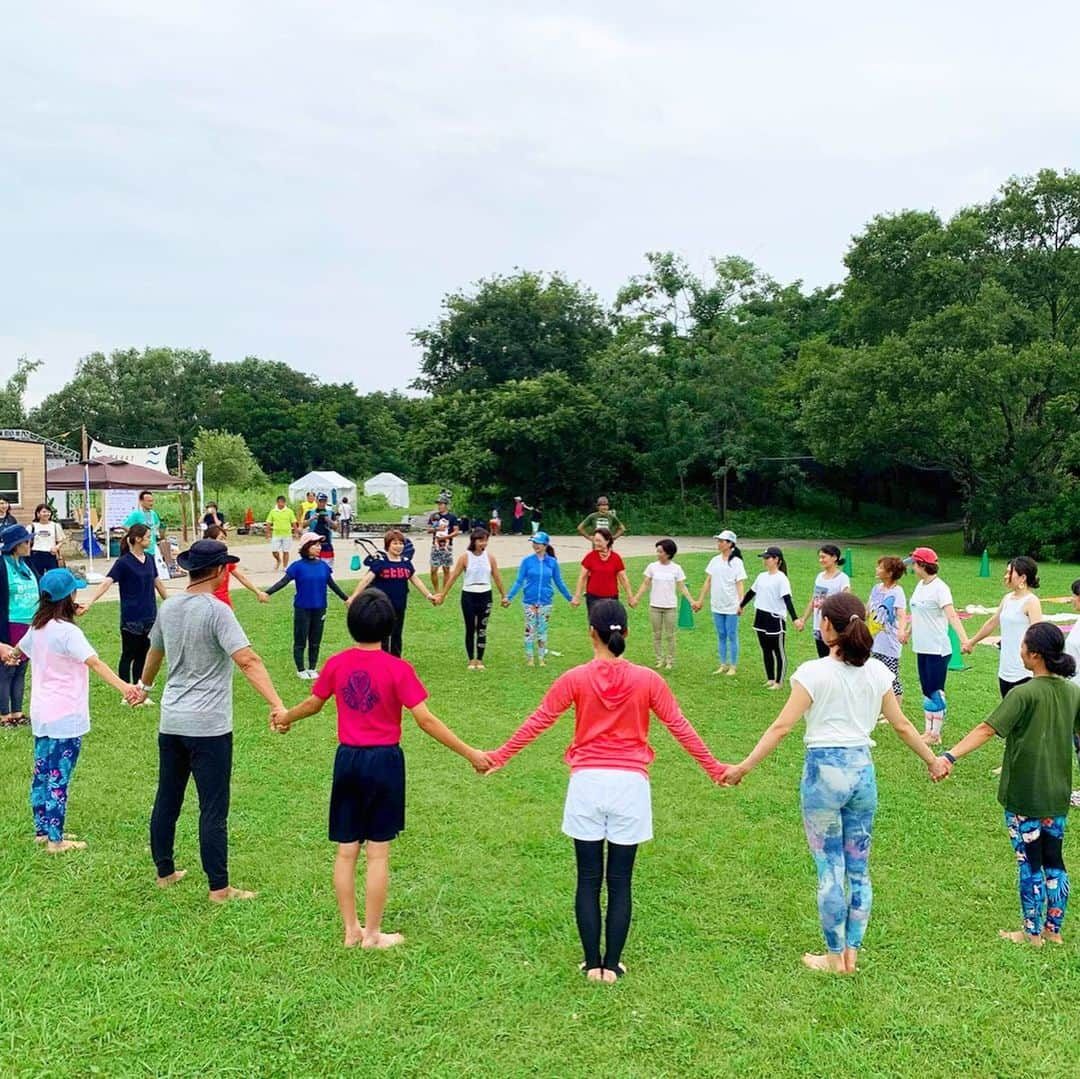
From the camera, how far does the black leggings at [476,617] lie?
36.1ft

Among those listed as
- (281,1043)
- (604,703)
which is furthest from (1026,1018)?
(281,1043)

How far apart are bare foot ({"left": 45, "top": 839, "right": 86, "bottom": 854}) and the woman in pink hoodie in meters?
3.25

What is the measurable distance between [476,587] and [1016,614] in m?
6.11

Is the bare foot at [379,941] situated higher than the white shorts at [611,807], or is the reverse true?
the white shorts at [611,807]

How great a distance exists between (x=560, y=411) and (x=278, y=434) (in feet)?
126

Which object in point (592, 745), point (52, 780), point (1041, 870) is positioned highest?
point (592, 745)

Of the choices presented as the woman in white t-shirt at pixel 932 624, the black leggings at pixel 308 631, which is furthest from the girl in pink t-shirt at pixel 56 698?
the woman in white t-shirt at pixel 932 624

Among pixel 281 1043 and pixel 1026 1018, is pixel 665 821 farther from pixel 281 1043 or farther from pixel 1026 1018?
pixel 281 1043

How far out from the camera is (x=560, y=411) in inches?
1524

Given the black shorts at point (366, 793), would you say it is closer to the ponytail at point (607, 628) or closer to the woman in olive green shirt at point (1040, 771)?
the ponytail at point (607, 628)

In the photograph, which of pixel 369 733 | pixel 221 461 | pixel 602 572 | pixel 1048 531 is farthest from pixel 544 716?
pixel 221 461

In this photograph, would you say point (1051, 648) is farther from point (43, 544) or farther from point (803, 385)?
point (803, 385)

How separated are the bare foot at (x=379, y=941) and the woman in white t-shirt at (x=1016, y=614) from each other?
458 centimetres

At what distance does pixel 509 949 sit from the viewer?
4.29 metres
